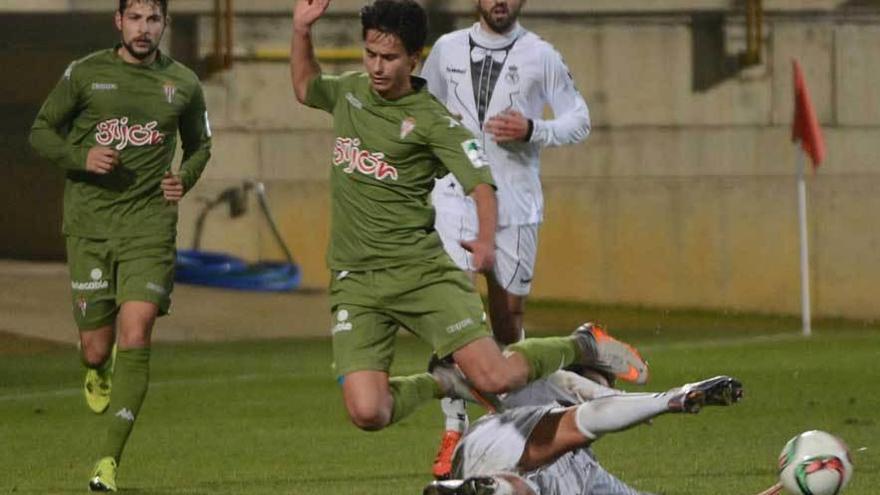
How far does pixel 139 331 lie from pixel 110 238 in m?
0.51

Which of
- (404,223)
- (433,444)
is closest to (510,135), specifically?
(404,223)

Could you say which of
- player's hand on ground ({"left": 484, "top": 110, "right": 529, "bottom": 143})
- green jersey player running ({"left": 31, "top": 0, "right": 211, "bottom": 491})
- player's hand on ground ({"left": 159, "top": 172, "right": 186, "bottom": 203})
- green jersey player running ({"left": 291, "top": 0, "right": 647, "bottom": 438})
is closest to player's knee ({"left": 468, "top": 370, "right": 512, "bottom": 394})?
green jersey player running ({"left": 291, "top": 0, "right": 647, "bottom": 438})

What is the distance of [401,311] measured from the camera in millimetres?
8414

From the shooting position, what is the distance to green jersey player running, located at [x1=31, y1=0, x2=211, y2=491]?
382 inches

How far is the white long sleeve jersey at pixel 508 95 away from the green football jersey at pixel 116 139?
128 centimetres

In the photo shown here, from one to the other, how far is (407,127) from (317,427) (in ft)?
13.3

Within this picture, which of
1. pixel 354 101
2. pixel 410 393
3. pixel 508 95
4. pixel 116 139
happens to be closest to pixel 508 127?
pixel 508 95

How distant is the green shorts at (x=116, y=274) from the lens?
9727 millimetres

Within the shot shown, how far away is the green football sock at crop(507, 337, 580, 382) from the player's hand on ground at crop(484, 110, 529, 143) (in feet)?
4.62

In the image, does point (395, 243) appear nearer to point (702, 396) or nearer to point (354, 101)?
point (354, 101)

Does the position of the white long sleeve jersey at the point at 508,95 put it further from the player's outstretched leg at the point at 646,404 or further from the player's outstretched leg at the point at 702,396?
the player's outstretched leg at the point at 702,396

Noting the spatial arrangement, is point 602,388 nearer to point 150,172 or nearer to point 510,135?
point 510,135

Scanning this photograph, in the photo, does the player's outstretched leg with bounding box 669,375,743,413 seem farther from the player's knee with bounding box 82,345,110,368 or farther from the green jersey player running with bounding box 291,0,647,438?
the player's knee with bounding box 82,345,110,368

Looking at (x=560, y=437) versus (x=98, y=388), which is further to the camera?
(x=98, y=388)
